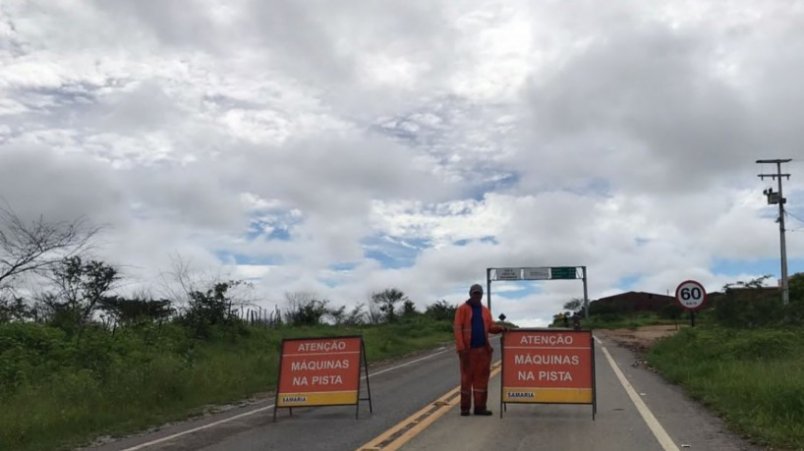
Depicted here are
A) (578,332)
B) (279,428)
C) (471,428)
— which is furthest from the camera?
(578,332)

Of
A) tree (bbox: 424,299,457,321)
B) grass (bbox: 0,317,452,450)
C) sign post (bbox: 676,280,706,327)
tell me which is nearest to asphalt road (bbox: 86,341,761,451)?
grass (bbox: 0,317,452,450)

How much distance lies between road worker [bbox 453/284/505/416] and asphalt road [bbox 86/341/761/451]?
0.32m

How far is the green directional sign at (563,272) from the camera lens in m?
71.0

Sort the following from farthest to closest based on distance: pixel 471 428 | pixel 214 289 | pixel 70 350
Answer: pixel 214 289 < pixel 70 350 < pixel 471 428

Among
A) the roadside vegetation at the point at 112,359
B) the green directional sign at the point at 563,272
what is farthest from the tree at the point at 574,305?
the roadside vegetation at the point at 112,359

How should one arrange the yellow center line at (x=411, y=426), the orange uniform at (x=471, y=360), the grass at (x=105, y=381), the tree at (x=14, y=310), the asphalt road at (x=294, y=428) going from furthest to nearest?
the tree at (x=14, y=310) → the grass at (x=105, y=381) → the orange uniform at (x=471, y=360) → the asphalt road at (x=294, y=428) → the yellow center line at (x=411, y=426)

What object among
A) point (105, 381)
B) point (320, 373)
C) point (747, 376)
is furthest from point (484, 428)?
point (105, 381)

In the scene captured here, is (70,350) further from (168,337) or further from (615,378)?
(615,378)

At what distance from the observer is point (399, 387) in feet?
55.7

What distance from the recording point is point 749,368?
50.5 feet

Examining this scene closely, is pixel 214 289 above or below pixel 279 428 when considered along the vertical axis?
above

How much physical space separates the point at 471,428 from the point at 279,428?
2793 millimetres

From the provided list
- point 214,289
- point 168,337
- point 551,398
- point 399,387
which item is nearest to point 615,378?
point 399,387

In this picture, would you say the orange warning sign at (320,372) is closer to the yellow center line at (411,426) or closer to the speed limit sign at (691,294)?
the yellow center line at (411,426)
